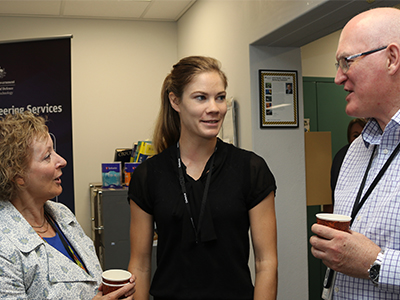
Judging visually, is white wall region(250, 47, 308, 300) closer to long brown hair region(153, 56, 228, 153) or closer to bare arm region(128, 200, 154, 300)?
long brown hair region(153, 56, 228, 153)

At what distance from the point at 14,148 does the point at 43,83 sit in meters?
1.74

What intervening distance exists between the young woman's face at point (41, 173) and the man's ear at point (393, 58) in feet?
4.13

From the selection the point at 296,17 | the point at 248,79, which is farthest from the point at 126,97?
the point at 296,17

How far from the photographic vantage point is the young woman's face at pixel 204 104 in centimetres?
157

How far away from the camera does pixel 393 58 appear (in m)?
1.16

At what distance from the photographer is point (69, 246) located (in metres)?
1.61

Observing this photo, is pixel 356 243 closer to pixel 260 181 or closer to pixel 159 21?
pixel 260 181

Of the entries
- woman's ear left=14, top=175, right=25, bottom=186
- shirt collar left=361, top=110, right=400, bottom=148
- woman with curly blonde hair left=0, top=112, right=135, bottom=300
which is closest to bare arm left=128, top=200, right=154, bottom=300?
woman with curly blonde hair left=0, top=112, right=135, bottom=300

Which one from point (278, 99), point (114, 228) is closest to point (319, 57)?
point (278, 99)

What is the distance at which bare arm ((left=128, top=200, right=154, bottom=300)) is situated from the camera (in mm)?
1584

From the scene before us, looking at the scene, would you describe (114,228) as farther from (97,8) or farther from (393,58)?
(97,8)

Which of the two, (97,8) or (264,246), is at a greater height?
(97,8)

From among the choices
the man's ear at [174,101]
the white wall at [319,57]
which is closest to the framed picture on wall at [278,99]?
the white wall at [319,57]

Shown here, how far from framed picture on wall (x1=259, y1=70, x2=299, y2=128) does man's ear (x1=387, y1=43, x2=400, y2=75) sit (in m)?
2.14
